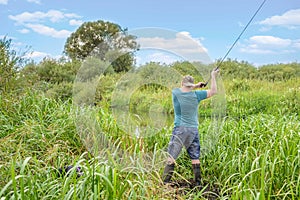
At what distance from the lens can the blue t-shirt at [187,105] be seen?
3559 mm

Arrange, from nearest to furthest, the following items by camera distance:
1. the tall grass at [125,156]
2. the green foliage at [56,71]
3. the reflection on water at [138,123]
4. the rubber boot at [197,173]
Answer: the tall grass at [125,156] → the rubber boot at [197,173] → the reflection on water at [138,123] → the green foliage at [56,71]

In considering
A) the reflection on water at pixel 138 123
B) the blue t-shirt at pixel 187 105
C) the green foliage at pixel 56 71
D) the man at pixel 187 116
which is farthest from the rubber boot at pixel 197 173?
the green foliage at pixel 56 71

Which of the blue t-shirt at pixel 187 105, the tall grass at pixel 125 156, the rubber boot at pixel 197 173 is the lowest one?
the rubber boot at pixel 197 173

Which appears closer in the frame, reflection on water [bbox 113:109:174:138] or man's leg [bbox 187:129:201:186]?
man's leg [bbox 187:129:201:186]

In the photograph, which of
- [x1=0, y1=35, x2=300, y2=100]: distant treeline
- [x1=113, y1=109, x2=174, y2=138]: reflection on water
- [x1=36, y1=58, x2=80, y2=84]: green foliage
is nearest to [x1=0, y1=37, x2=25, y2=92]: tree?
[x1=0, y1=35, x2=300, y2=100]: distant treeline

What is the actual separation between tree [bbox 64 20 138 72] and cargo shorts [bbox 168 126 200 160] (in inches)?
45.1

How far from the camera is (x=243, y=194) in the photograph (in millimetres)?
2438

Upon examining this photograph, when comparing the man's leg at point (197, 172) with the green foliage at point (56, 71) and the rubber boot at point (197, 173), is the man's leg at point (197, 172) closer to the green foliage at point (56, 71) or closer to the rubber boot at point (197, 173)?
the rubber boot at point (197, 173)

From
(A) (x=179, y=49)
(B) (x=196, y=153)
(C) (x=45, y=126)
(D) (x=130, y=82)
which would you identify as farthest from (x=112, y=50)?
(B) (x=196, y=153)

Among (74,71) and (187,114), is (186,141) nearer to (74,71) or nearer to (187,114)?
(187,114)

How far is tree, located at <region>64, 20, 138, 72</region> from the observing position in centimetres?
428

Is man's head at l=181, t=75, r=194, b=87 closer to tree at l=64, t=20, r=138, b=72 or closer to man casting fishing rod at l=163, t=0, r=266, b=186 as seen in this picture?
man casting fishing rod at l=163, t=0, r=266, b=186

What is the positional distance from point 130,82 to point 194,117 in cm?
122

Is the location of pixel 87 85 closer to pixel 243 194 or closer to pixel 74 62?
pixel 243 194
